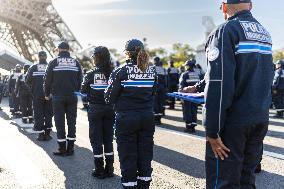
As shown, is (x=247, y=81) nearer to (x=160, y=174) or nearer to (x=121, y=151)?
(x=121, y=151)

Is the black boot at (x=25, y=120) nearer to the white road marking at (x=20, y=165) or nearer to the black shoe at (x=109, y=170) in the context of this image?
the white road marking at (x=20, y=165)

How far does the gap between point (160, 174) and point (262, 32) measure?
146 inches

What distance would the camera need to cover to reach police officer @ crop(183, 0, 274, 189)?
3.19 metres

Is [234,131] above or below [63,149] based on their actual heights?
above

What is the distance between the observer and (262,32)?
3428 millimetres

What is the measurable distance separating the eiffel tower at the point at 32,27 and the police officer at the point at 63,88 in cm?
4266

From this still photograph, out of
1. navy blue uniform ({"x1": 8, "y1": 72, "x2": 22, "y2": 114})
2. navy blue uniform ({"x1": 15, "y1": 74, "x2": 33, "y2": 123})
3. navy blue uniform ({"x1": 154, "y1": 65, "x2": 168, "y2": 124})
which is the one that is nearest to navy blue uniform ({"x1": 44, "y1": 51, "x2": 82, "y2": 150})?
navy blue uniform ({"x1": 154, "y1": 65, "x2": 168, "y2": 124})

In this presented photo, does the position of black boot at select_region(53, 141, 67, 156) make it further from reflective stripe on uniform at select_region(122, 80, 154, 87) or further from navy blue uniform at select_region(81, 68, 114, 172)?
reflective stripe on uniform at select_region(122, 80, 154, 87)

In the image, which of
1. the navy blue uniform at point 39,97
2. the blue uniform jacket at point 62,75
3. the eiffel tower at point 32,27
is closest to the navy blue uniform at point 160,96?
the navy blue uniform at point 39,97

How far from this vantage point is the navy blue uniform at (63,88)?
26.6 feet

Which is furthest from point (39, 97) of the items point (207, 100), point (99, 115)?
point (207, 100)

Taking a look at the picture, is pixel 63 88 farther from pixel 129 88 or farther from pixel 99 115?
pixel 129 88

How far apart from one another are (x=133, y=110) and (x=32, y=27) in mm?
48089

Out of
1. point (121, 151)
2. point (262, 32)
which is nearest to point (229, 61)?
point (262, 32)
